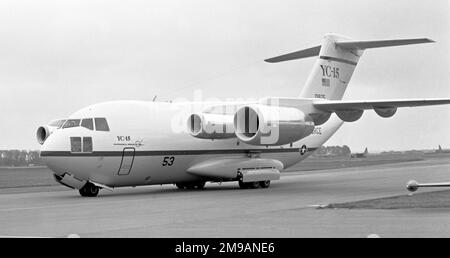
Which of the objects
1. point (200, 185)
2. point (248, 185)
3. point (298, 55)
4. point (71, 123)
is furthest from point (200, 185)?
point (298, 55)

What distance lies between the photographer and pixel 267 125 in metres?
24.7

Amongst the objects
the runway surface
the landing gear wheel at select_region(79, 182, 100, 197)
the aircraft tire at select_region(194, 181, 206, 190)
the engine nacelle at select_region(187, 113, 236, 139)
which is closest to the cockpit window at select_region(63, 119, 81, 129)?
the landing gear wheel at select_region(79, 182, 100, 197)

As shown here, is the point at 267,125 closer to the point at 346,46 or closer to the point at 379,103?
the point at 379,103

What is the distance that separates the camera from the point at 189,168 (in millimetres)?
25875

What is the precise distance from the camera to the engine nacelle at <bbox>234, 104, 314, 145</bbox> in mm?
24625

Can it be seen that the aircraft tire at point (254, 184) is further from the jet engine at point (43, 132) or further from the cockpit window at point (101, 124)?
the jet engine at point (43, 132)

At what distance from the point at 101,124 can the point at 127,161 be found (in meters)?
1.65

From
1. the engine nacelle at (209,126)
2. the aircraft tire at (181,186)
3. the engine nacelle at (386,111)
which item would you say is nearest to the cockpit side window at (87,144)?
the engine nacelle at (209,126)

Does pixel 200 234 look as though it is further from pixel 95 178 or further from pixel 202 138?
pixel 202 138

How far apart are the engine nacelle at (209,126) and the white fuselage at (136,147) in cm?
44

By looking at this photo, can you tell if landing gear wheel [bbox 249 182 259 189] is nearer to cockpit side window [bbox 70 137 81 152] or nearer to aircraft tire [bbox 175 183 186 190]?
aircraft tire [bbox 175 183 186 190]

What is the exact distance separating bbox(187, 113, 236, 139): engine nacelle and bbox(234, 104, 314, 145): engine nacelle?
39.1 inches

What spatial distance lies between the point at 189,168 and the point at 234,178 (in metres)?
2.23
